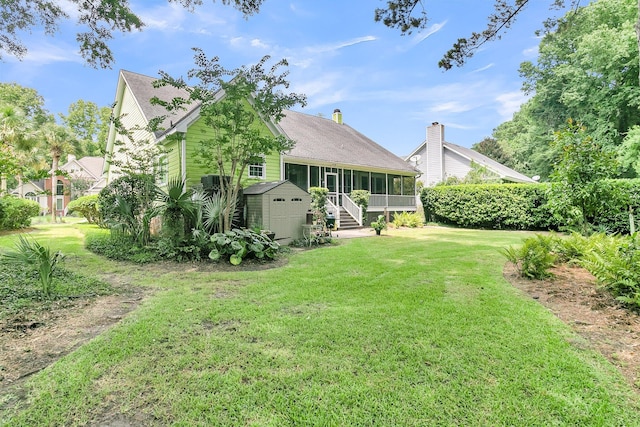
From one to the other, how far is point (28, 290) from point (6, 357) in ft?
7.32

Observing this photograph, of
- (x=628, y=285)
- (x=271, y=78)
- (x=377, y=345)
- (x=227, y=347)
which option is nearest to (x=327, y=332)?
(x=377, y=345)

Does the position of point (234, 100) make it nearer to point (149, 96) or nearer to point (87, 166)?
point (149, 96)

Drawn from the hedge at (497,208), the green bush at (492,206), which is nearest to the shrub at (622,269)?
the hedge at (497,208)

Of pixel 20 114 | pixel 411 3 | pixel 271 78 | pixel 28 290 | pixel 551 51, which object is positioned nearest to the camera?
pixel 28 290

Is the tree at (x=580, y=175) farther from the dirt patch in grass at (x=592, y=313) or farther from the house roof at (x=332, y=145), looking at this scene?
the house roof at (x=332, y=145)

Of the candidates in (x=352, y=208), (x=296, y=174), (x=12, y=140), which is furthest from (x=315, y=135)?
(x=12, y=140)

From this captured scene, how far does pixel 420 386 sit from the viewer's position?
232 centimetres

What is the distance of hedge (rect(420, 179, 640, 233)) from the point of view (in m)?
14.1

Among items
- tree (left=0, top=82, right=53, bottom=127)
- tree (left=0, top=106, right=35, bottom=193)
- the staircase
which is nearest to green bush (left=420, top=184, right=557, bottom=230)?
the staircase

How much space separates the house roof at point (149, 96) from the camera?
12.3 metres

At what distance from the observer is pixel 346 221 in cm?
1600

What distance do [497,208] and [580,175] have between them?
945cm

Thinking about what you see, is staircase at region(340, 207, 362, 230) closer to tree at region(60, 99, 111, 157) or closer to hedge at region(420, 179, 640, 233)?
hedge at region(420, 179, 640, 233)

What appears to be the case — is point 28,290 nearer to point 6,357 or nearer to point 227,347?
point 6,357
